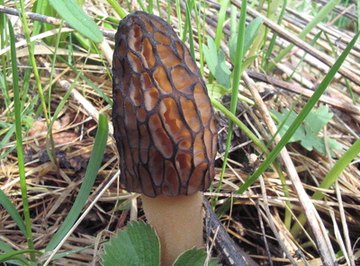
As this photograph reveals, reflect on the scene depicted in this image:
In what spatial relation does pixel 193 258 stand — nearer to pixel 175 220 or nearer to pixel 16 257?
pixel 175 220

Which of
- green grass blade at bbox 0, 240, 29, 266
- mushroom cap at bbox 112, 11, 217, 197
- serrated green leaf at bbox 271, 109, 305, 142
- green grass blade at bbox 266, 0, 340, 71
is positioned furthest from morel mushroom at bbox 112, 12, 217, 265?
green grass blade at bbox 266, 0, 340, 71

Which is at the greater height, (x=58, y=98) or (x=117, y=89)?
(x=117, y=89)

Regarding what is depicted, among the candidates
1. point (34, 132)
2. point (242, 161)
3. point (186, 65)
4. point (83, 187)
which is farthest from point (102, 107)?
point (186, 65)

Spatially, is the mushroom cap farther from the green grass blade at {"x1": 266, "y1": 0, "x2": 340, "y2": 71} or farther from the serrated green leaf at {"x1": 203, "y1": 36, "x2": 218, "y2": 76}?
the green grass blade at {"x1": 266, "y1": 0, "x2": 340, "y2": 71}

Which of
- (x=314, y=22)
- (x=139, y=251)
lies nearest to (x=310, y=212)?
(x=139, y=251)

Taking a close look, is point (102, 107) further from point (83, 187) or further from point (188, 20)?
point (83, 187)

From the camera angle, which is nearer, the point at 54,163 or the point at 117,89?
the point at 117,89
